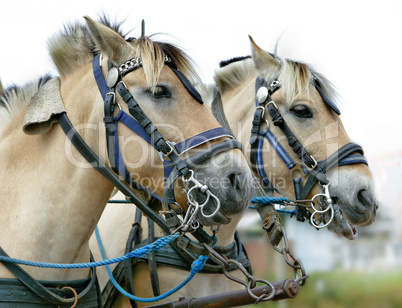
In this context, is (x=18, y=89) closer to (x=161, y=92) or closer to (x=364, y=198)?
(x=161, y=92)

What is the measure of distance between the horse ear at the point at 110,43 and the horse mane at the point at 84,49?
0.07m

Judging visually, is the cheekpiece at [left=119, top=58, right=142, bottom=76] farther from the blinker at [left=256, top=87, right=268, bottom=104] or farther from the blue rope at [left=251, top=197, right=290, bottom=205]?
the blue rope at [left=251, top=197, right=290, bottom=205]

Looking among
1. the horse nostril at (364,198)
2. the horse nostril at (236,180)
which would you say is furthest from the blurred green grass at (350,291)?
the horse nostril at (236,180)

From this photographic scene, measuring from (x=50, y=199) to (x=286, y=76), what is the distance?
83.0 inches

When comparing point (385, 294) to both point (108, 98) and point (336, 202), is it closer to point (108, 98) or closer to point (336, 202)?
point (336, 202)

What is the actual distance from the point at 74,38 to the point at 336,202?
219cm

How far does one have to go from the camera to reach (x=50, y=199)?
2.53 m

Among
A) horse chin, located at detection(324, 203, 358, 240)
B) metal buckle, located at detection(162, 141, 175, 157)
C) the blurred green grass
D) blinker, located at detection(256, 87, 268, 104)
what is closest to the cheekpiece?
metal buckle, located at detection(162, 141, 175, 157)

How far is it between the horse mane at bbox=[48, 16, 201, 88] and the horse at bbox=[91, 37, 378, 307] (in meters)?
0.72

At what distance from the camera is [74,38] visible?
9.48 feet

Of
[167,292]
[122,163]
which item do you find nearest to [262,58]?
[122,163]

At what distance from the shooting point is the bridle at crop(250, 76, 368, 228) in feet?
10.7

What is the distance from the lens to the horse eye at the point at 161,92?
2543 mm

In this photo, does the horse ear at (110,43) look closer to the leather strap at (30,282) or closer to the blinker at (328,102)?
the leather strap at (30,282)
